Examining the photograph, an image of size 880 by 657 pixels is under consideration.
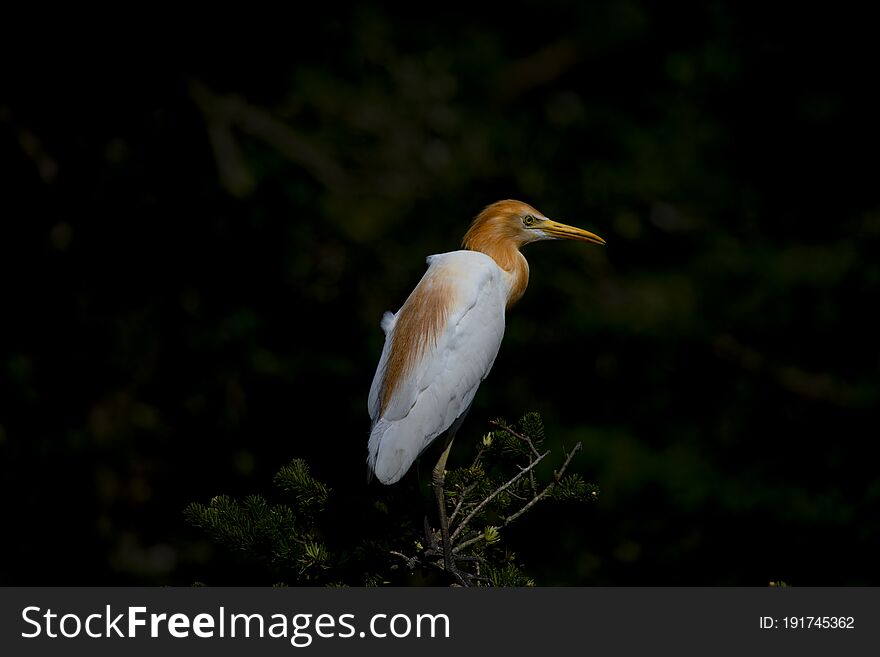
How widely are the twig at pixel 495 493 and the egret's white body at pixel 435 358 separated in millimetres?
41

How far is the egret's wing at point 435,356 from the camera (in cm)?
233

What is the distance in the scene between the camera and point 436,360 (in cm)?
241

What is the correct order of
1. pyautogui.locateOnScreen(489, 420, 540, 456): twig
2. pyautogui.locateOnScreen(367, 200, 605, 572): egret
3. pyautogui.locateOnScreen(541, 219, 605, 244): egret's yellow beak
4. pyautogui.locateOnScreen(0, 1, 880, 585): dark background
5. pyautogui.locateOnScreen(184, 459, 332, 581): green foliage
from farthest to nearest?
pyautogui.locateOnScreen(0, 1, 880, 585): dark background, pyautogui.locateOnScreen(541, 219, 605, 244): egret's yellow beak, pyautogui.locateOnScreen(367, 200, 605, 572): egret, pyautogui.locateOnScreen(489, 420, 540, 456): twig, pyautogui.locateOnScreen(184, 459, 332, 581): green foliage

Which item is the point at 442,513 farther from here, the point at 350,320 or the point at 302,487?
the point at 350,320

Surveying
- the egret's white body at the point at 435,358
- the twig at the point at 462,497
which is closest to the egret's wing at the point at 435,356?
the egret's white body at the point at 435,358

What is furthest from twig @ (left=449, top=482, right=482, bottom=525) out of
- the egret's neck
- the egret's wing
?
the egret's neck

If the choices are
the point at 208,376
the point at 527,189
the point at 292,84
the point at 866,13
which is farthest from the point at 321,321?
the point at 866,13

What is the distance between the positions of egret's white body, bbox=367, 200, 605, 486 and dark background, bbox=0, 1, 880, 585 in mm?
2051

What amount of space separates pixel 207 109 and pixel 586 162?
1.82 meters

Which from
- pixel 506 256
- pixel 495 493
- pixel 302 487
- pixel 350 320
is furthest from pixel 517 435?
pixel 350 320

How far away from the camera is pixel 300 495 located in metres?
2.22

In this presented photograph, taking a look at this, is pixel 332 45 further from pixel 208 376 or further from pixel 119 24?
pixel 208 376

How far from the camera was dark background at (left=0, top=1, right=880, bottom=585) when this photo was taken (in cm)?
492

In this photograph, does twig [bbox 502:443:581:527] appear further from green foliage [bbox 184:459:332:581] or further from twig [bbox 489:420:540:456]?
green foliage [bbox 184:459:332:581]
